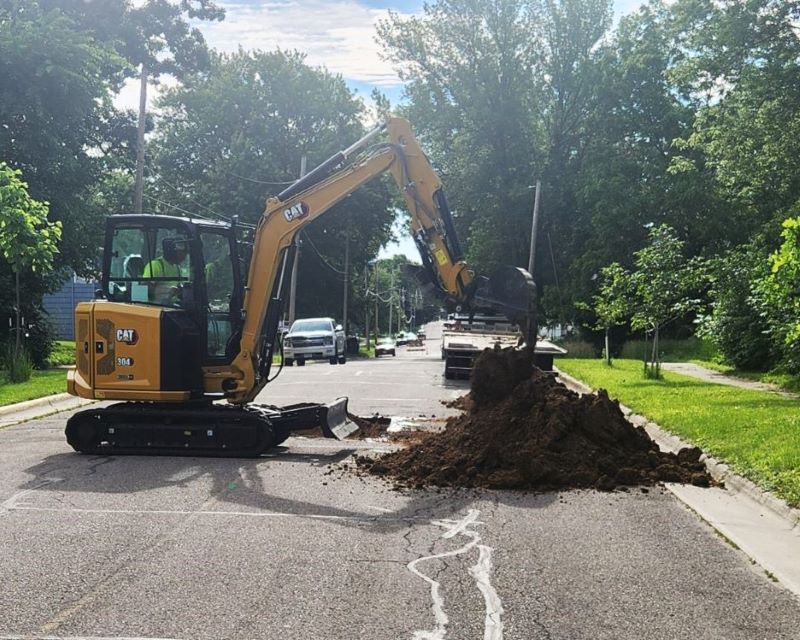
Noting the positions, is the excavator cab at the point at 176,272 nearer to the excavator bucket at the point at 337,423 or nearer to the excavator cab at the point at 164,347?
the excavator cab at the point at 164,347

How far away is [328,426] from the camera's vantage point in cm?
1285

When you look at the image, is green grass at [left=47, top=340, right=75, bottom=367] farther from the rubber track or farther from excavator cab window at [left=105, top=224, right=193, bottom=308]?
the rubber track

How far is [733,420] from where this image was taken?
1380 centimetres

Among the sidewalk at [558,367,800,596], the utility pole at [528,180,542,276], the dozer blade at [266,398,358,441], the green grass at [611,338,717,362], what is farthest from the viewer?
the utility pole at [528,180,542,276]

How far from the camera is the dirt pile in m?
9.84

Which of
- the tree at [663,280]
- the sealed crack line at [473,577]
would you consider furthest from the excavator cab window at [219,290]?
the tree at [663,280]

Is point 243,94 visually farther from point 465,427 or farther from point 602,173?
point 465,427

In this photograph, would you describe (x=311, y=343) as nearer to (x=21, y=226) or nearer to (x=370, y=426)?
(x=21, y=226)

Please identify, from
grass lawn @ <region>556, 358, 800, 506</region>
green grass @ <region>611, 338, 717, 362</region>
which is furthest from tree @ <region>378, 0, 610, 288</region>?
grass lawn @ <region>556, 358, 800, 506</region>

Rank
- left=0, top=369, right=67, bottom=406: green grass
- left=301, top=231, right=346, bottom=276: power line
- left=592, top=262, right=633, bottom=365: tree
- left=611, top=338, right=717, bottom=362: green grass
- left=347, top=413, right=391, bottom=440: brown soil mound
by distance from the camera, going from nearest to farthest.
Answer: left=347, top=413, right=391, bottom=440: brown soil mound < left=0, top=369, right=67, bottom=406: green grass < left=592, top=262, right=633, bottom=365: tree < left=611, top=338, right=717, bottom=362: green grass < left=301, top=231, right=346, bottom=276: power line

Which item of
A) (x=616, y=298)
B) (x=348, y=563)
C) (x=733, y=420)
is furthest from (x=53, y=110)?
(x=348, y=563)

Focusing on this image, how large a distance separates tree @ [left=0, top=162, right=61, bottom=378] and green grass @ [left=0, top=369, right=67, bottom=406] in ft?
8.62

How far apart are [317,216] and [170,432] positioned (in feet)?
11.4

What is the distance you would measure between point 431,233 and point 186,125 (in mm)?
50609
